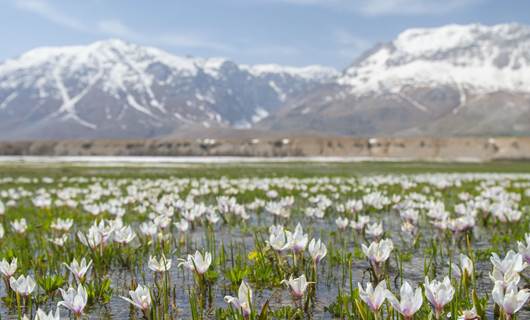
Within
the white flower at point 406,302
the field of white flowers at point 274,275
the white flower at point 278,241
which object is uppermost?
the white flower at point 278,241

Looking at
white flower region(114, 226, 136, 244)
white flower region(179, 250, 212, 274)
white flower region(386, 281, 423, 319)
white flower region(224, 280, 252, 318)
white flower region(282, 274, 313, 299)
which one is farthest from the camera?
white flower region(114, 226, 136, 244)

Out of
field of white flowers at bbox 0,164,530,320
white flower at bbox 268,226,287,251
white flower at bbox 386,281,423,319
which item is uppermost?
white flower at bbox 268,226,287,251

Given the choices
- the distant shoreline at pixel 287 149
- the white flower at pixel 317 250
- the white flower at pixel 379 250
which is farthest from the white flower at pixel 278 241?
the distant shoreline at pixel 287 149

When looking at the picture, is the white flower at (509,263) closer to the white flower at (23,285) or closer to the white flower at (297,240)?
the white flower at (297,240)

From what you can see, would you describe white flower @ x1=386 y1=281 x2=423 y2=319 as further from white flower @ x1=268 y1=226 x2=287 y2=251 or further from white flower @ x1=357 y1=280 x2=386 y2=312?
white flower @ x1=268 y1=226 x2=287 y2=251

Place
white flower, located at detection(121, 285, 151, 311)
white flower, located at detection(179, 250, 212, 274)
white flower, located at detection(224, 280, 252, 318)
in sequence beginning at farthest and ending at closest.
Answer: white flower, located at detection(179, 250, 212, 274) → white flower, located at detection(121, 285, 151, 311) → white flower, located at detection(224, 280, 252, 318)

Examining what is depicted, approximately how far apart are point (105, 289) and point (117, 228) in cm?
168

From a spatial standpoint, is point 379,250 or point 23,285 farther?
point 379,250

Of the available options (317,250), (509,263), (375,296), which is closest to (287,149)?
A: (317,250)

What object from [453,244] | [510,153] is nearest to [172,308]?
[453,244]

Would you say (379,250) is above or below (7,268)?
above

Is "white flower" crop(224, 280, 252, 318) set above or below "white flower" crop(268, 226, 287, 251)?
below

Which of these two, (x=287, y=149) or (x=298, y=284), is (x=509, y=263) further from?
(x=287, y=149)

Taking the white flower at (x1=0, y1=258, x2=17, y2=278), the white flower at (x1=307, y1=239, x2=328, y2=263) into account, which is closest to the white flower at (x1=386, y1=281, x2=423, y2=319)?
the white flower at (x1=307, y1=239, x2=328, y2=263)
